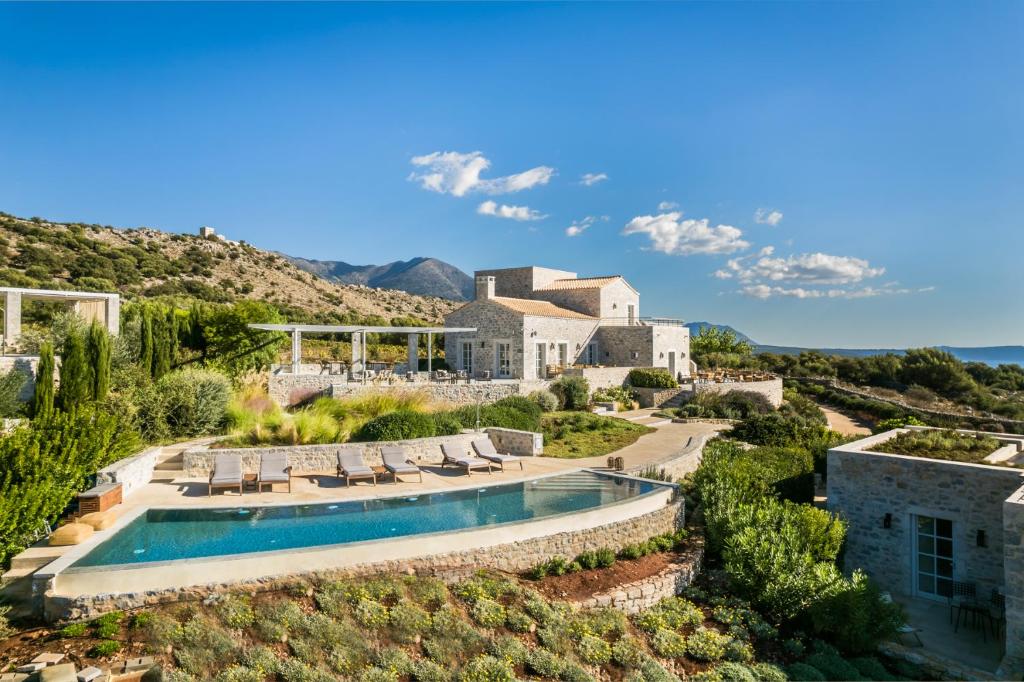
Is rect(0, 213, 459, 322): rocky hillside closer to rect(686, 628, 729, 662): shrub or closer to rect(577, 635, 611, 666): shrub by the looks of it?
rect(577, 635, 611, 666): shrub

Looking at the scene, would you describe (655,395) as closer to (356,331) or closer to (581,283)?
(581,283)

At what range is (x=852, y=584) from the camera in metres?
9.02

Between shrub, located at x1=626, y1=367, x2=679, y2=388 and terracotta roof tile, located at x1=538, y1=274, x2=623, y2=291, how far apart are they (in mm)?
5247

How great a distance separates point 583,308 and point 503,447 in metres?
16.9

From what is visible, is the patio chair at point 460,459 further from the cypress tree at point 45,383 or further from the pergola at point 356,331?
the pergola at point 356,331

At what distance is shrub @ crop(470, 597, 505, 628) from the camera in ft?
24.2

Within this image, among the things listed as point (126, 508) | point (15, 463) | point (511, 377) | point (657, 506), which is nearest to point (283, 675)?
point (126, 508)

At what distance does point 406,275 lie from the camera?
16600 cm

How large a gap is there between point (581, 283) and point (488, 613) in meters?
26.0

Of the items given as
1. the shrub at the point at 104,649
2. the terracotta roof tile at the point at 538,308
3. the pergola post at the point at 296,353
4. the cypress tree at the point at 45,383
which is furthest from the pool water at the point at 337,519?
the terracotta roof tile at the point at 538,308

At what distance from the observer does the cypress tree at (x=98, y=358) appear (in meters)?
14.0

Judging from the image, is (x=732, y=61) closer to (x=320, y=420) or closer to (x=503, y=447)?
(x=503, y=447)

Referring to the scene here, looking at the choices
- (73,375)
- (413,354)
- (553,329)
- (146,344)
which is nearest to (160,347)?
(146,344)

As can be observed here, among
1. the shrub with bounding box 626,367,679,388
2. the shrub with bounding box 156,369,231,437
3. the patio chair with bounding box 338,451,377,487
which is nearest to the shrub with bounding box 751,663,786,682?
the patio chair with bounding box 338,451,377,487
